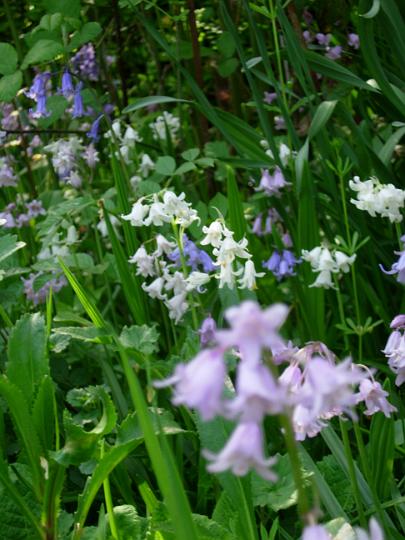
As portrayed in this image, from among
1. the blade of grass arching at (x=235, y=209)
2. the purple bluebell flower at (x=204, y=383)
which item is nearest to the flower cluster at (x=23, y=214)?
the blade of grass arching at (x=235, y=209)

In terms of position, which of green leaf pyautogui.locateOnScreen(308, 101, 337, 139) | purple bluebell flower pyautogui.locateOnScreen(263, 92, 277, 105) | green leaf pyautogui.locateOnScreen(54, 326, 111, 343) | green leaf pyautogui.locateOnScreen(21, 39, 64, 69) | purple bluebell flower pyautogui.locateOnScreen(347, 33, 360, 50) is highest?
green leaf pyautogui.locateOnScreen(21, 39, 64, 69)

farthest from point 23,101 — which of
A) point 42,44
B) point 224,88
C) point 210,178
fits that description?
point 42,44

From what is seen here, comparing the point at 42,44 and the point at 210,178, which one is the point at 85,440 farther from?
the point at 210,178

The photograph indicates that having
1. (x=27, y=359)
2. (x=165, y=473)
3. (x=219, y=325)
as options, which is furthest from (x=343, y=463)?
(x=165, y=473)

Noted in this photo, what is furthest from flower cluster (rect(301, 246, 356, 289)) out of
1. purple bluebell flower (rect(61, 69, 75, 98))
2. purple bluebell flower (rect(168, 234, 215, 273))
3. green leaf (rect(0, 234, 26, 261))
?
purple bluebell flower (rect(61, 69, 75, 98))

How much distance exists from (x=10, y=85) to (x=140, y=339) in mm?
1183

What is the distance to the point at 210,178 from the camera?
3455 millimetres

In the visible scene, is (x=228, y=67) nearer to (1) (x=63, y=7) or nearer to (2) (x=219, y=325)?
(1) (x=63, y=7)

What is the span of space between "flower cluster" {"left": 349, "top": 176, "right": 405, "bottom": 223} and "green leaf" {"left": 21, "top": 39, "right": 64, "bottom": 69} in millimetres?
→ 1044

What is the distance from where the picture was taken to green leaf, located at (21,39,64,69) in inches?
102

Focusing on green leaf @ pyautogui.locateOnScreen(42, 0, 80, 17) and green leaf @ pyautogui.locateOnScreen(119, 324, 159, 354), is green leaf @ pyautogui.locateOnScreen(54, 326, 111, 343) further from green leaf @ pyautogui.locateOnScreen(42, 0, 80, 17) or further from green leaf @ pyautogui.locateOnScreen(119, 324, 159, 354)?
green leaf @ pyautogui.locateOnScreen(42, 0, 80, 17)

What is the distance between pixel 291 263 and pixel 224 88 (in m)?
1.60

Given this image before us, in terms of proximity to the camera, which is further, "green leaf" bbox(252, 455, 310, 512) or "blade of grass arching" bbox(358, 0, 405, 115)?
"blade of grass arching" bbox(358, 0, 405, 115)

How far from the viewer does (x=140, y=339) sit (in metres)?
1.79
